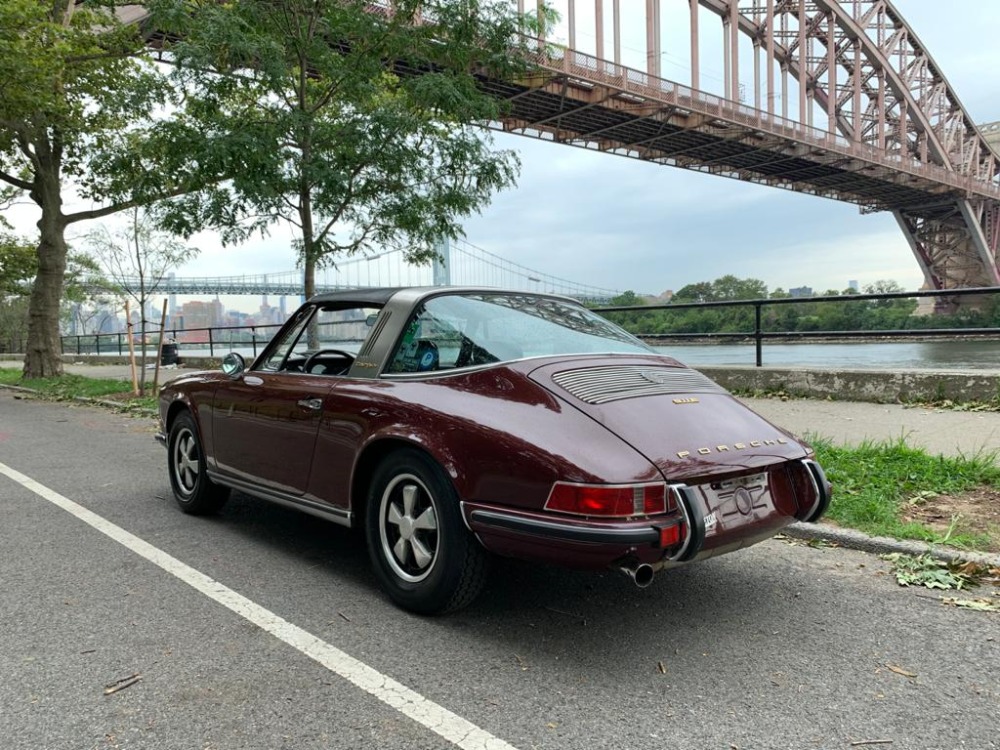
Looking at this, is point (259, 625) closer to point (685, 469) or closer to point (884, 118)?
point (685, 469)

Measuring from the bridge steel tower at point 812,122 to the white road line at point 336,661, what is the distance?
32050 mm

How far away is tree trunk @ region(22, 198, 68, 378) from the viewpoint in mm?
17438

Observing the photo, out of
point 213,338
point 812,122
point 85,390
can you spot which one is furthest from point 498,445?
point 812,122

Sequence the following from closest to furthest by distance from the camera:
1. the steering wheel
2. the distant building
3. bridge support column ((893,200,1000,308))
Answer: the steering wheel, the distant building, bridge support column ((893,200,1000,308))

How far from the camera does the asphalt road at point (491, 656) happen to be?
2344mm

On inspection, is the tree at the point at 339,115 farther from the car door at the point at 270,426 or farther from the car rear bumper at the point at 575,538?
the car rear bumper at the point at 575,538

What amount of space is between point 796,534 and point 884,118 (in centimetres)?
6812

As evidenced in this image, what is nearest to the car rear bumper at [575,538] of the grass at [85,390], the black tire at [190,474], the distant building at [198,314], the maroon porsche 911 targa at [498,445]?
the maroon porsche 911 targa at [498,445]

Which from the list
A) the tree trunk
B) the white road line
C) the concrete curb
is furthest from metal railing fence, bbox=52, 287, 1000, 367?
the tree trunk

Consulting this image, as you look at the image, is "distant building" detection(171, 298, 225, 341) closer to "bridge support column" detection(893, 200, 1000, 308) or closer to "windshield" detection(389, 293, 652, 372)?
"windshield" detection(389, 293, 652, 372)

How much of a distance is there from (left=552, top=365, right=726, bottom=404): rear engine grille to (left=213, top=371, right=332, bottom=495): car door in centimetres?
129

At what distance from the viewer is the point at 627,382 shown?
3.31 metres

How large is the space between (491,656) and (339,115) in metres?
7.85

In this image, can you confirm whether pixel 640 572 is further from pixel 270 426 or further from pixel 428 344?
pixel 270 426
